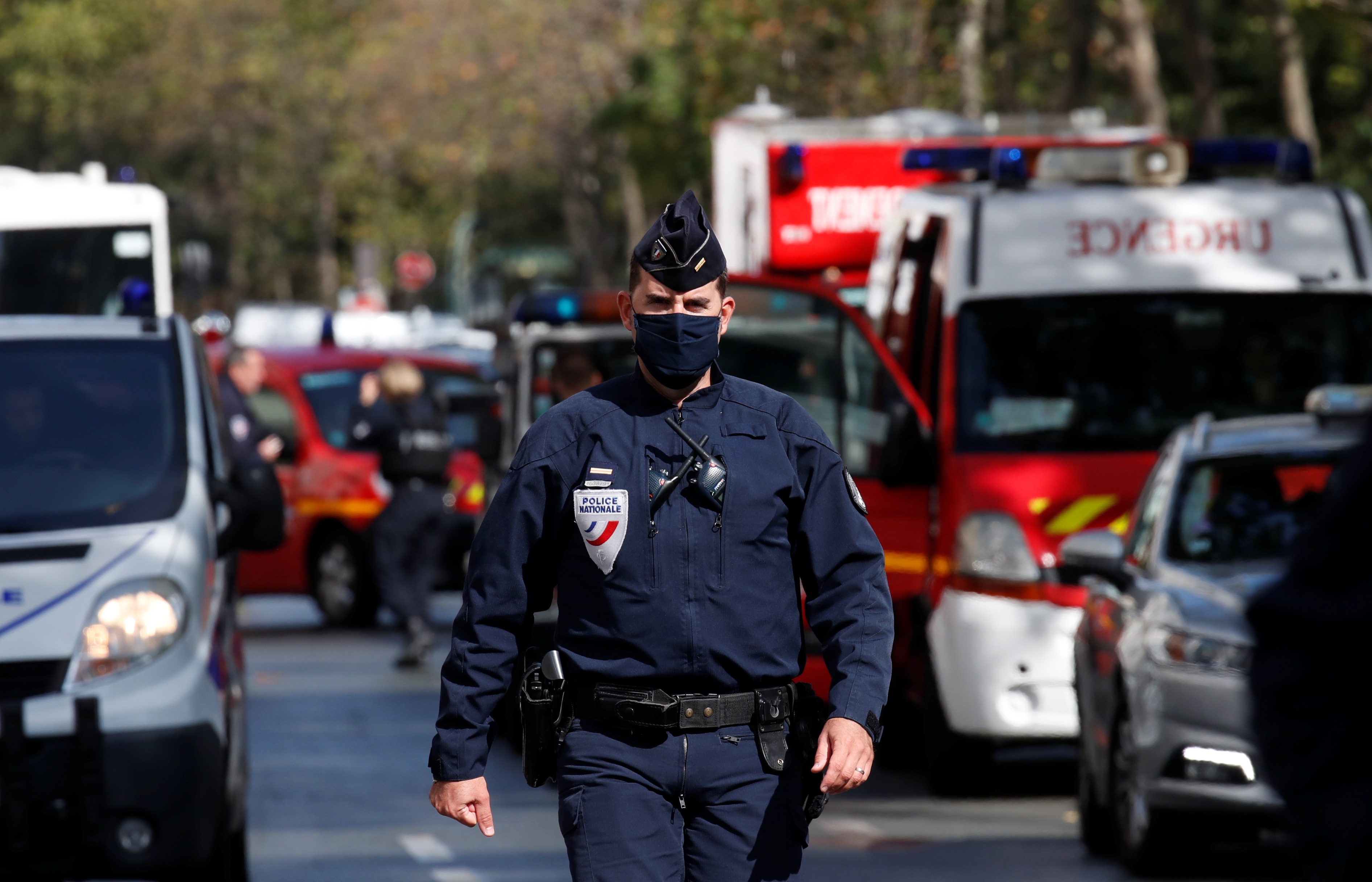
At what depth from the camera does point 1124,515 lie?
9344mm

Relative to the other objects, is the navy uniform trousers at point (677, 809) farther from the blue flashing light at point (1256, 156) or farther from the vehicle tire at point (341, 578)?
the vehicle tire at point (341, 578)

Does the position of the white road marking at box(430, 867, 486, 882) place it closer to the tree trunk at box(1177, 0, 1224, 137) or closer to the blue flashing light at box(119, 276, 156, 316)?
the blue flashing light at box(119, 276, 156, 316)

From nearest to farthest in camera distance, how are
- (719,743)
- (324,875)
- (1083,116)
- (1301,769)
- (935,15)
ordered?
(1301,769) < (719,743) < (324,875) < (1083,116) < (935,15)

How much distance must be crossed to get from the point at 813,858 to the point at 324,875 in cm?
167

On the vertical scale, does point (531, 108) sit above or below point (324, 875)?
above

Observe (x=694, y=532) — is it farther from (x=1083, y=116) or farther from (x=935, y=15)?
(x=935, y=15)

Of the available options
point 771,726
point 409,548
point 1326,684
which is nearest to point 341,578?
point 409,548

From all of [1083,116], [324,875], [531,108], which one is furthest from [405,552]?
[531,108]

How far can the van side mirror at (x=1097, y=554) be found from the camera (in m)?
7.89

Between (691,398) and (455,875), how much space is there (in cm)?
399

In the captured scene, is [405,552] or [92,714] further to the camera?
[405,552]

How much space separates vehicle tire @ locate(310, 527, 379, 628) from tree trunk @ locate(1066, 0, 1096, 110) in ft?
24.6

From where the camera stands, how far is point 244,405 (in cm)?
1432

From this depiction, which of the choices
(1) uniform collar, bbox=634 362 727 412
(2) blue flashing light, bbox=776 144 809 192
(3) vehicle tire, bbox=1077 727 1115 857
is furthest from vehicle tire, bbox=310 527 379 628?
(1) uniform collar, bbox=634 362 727 412
